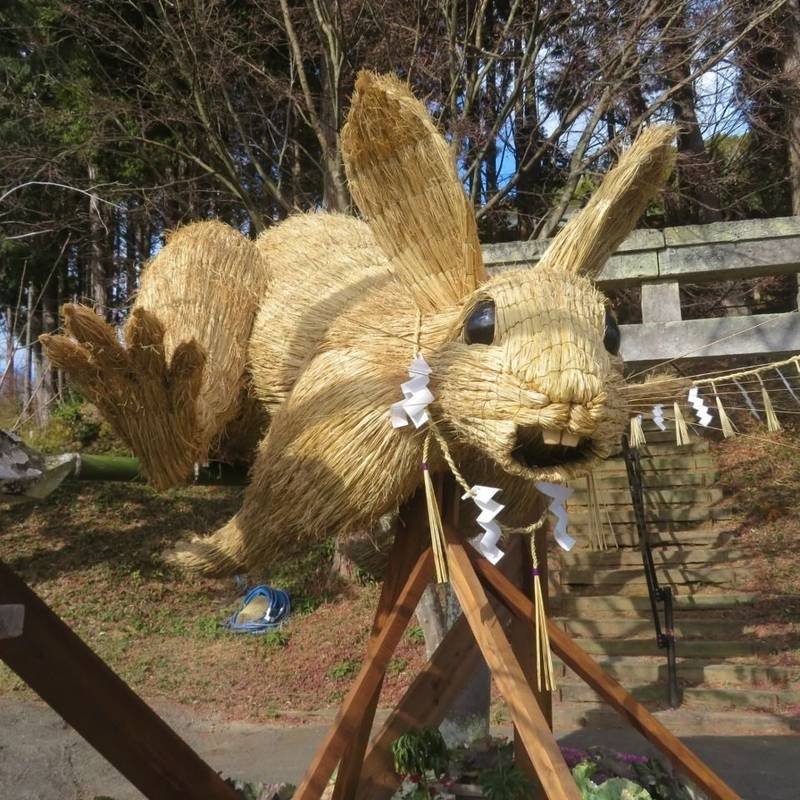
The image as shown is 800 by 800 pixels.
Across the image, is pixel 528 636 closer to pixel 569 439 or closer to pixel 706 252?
pixel 569 439

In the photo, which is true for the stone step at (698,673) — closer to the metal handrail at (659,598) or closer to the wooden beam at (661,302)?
the metal handrail at (659,598)

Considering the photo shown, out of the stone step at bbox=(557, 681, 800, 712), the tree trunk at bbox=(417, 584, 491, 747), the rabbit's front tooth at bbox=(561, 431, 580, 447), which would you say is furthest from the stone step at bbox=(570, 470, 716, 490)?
the rabbit's front tooth at bbox=(561, 431, 580, 447)

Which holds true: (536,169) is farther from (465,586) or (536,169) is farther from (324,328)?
(465,586)

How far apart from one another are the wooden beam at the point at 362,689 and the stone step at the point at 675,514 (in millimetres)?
5310

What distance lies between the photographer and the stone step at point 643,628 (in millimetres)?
6277

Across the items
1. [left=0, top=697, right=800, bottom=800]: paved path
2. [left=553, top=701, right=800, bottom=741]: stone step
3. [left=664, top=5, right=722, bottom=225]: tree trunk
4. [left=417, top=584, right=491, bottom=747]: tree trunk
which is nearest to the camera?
[left=417, top=584, right=491, bottom=747]: tree trunk

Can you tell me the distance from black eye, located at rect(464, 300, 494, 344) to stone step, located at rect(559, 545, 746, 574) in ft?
17.2

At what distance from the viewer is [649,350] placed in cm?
541

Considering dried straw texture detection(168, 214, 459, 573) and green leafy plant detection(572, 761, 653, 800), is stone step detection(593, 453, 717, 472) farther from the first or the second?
dried straw texture detection(168, 214, 459, 573)

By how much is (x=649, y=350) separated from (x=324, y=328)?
323 centimetres

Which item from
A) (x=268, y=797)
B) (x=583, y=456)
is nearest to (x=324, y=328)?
(x=583, y=456)

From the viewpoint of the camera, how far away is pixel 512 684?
2094 millimetres

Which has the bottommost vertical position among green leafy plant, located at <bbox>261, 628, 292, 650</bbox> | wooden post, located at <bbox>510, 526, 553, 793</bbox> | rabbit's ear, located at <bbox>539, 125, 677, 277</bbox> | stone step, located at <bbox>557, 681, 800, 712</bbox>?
stone step, located at <bbox>557, 681, 800, 712</bbox>

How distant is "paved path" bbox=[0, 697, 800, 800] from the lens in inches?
182
